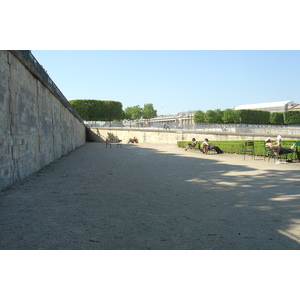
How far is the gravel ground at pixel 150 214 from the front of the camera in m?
3.32

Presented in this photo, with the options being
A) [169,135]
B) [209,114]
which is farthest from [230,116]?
[169,135]

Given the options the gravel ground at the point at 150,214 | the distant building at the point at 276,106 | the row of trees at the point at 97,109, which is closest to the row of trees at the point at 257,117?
the row of trees at the point at 97,109

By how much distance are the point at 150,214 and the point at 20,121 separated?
520cm

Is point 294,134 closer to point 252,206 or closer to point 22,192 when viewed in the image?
point 252,206

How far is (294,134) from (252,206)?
79.0 ft

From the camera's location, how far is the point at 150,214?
4520 mm

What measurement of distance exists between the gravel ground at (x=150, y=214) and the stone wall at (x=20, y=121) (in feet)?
1.93

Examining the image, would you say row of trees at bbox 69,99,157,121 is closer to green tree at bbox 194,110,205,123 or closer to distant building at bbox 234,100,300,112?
green tree at bbox 194,110,205,123

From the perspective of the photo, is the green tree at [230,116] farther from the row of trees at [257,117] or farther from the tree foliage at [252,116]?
the tree foliage at [252,116]

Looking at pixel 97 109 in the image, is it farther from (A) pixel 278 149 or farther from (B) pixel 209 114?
(A) pixel 278 149

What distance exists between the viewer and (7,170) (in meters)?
6.62

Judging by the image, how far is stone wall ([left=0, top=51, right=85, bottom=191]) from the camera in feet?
21.6

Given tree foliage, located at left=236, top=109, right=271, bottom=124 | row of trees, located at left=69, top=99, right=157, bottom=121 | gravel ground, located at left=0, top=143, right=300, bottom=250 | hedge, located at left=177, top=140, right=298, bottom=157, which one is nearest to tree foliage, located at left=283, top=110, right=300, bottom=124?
tree foliage, located at left=236, top=109, right=271, bottom=124

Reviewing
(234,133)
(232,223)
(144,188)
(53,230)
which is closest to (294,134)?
(234,133)
